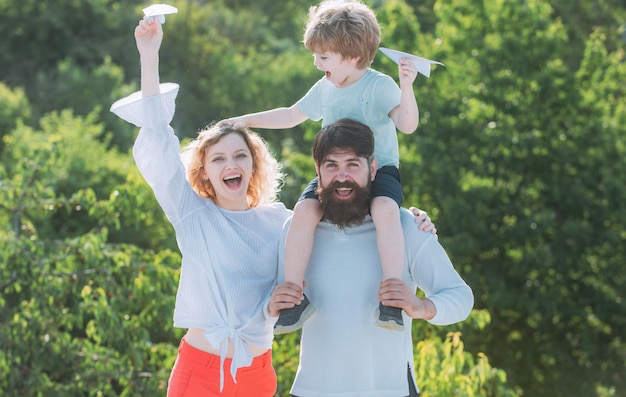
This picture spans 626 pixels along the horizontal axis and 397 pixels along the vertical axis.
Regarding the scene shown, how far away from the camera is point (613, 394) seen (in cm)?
1903

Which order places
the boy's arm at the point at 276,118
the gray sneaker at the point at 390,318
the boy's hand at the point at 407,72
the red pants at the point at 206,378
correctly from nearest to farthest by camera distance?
the gray sneaker at the point at 390,318
the boy's hand at the point at 407,72
the red pants at the point at 206,378
the boy's arm at the point at 276,118

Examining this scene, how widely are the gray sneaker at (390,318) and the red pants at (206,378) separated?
651 millimetres

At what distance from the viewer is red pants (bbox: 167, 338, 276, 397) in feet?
13.1

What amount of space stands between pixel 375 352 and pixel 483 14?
15.7 metres

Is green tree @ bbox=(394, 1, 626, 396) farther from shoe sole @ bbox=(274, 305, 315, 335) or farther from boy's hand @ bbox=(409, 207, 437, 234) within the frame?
shoe sole @ bbox=(274, 305, 315, 335)

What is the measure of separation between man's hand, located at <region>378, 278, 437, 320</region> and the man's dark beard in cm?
25

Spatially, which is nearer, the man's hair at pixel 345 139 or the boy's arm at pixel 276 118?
the man's hair at pixel 345 139

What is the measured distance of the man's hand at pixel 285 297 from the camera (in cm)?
373

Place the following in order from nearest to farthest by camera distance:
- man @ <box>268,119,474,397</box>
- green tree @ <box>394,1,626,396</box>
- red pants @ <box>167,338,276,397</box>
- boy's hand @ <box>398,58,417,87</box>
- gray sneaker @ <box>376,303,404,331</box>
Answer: gray sneaker @ <box>376,303,404,331</box> < man @ <box>268,119,474,397</box> < boy's hand @ <box>398,58,417,87</box> < red pants @ <box>167,338,276,397</box> < green tree @ <box>394,1,626,396</box>

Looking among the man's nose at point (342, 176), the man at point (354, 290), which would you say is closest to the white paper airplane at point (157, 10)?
the man at point (354, 290)

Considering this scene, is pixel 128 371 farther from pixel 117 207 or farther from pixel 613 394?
pixel 613 394

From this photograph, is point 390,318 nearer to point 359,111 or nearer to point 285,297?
point 285,297

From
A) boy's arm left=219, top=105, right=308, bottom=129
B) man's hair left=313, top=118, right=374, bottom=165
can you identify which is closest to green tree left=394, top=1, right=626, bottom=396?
boy's arm left=219, top=105, right=308, bottom=129

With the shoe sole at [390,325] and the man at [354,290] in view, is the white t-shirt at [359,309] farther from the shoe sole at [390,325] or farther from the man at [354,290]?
the shoe sole at [390,325]
